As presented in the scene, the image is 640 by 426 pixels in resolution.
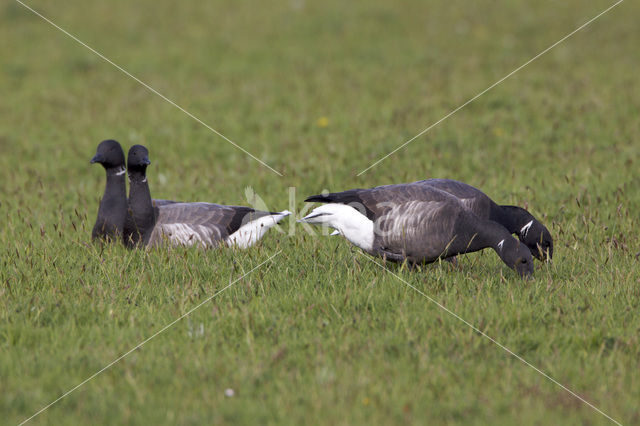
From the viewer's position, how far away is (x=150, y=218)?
25.2ft

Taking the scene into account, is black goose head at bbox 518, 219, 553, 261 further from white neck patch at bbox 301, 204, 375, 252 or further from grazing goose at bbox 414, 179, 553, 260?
white neck patch at bbox 301, 204, 375, 252

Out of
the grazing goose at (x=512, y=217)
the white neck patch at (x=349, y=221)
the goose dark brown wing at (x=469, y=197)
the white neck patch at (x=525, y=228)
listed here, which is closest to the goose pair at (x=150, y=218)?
the white neck patch at (x=349, y=221)

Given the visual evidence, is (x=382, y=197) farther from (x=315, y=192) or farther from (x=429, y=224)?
(x=315, y=192)

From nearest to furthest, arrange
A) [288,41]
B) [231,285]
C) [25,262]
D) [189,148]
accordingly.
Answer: [231,285]
[25,262]
[189,148]
[288,41]

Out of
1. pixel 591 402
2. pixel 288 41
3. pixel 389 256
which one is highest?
pixel 288 41

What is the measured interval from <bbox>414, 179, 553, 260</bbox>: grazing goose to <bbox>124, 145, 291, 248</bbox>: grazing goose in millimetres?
2035

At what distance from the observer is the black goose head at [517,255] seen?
6.17 metres

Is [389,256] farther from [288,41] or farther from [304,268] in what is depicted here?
[288,41]

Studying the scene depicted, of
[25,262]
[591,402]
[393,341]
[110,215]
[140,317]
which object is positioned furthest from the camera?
[110,215]

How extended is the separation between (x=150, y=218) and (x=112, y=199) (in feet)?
1.48

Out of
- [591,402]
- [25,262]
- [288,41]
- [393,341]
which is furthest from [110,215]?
[288,41]

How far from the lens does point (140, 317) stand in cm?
566

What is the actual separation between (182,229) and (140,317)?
2106mm

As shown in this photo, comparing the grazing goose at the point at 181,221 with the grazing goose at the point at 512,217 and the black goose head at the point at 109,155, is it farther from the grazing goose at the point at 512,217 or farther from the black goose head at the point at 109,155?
the grazing goose at the point at 512,217
